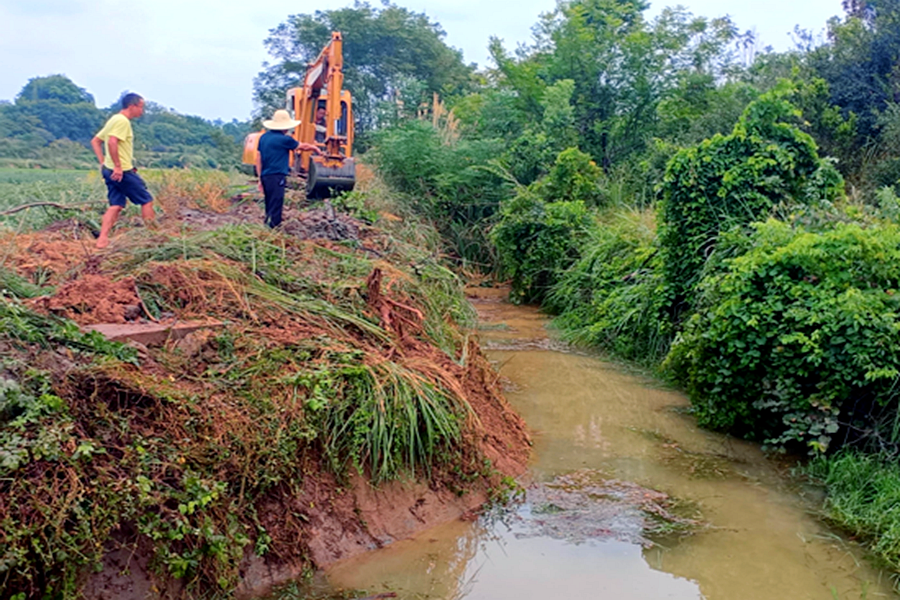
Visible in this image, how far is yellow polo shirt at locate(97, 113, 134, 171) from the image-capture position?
25.4 ft

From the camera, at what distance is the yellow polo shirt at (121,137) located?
7730 mm

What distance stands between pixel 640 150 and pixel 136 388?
13.9 m

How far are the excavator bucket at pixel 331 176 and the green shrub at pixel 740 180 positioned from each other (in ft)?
14.8

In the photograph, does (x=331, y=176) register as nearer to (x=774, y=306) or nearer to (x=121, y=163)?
(x=121, y=163)

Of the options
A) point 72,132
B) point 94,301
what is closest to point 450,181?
point 94,301

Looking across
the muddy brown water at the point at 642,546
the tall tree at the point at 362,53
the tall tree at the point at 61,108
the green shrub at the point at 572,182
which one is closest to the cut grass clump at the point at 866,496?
the muddy brown water at the point at 642,546

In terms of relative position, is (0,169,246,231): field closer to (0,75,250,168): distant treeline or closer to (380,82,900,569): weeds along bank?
(380,82,900,569): weeds along bank

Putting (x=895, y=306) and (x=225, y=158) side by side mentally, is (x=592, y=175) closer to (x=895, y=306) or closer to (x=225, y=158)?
(x=895, y=306)

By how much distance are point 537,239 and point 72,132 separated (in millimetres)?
33755

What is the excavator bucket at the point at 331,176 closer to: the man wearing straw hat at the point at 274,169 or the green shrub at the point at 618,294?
the man wearing straw hat at the point at 274,169

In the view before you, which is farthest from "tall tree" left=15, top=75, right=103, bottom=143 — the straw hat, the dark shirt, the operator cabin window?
the dark shirt

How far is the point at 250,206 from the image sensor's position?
1168 centimetres

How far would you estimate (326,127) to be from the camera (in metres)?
12.1

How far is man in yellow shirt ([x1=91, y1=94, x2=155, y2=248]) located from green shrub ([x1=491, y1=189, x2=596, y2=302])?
6255 millimetres
